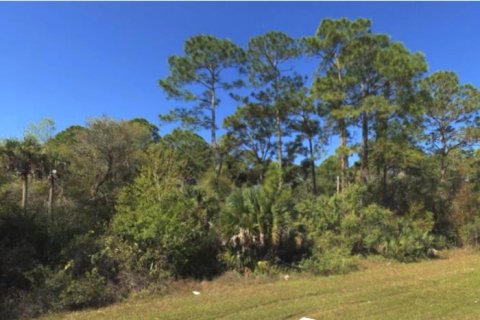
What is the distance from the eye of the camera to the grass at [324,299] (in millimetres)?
8953

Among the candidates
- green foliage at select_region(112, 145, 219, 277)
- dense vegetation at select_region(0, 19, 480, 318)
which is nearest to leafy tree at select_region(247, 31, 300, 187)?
dense vegetation at select_region(0, 19, 480, 318)

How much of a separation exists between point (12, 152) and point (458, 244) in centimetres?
2262

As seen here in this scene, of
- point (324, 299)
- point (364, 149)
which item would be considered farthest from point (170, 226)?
point (364, 149)

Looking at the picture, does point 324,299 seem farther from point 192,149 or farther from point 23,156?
point 192,149

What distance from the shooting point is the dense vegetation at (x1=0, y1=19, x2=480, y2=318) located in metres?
13.9

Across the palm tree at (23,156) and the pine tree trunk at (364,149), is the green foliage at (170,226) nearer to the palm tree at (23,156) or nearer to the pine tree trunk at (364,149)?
the palm tree at (23,156)

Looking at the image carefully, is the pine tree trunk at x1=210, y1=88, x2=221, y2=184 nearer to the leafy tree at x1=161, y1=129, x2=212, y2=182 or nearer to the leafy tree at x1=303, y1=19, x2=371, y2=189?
the leafy tree at x1=161, y1=129, x2=212, y2=182

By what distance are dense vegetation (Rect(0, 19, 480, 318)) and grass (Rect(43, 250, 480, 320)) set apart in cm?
112

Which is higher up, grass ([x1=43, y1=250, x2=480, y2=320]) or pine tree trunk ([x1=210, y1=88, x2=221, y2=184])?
pine tree trunk ([x1=210, y1=88, x2=221, y2=184])

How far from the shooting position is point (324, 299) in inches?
414

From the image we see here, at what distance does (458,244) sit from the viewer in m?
23.5

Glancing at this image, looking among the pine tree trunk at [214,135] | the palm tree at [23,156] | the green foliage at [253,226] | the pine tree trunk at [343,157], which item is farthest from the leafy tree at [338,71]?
the palm tree at [23,156]

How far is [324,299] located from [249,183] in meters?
21.2

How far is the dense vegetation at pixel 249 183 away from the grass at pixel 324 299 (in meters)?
1.12
